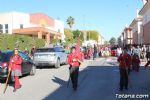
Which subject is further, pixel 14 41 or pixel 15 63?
pixel 14 41

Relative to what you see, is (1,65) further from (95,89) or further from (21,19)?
→ (21,19)

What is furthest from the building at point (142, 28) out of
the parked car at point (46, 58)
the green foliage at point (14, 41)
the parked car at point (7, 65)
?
the parked car at point (7, 65)

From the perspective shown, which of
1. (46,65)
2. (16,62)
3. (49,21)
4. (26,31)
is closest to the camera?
(16,62)

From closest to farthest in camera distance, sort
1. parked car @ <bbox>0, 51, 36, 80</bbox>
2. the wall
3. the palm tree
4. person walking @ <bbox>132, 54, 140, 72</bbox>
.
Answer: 1. parked car @ <bbox>0, 51, 36, 80</bbox>
2. person walking @ <bbox>132, 54, 140, 72</bbox>
3. the wall
4. the palm tree

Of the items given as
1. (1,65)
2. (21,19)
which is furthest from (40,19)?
(1,65)

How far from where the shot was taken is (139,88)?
14.5 meters

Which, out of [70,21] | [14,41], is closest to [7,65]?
[14,41]

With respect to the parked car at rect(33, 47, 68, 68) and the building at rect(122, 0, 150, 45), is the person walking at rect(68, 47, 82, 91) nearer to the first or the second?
the parked car at rect(33, 47, 68, 68)

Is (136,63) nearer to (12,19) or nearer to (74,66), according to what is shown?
(74,66)

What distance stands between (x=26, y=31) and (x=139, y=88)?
56.9 metres

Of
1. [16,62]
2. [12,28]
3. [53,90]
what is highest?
[12,28]

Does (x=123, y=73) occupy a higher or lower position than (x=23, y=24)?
lower

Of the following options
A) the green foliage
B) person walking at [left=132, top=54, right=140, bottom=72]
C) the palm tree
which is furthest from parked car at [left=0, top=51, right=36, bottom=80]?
the palm tree

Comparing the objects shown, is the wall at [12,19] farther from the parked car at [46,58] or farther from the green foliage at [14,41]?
the parked car at [46,58]
